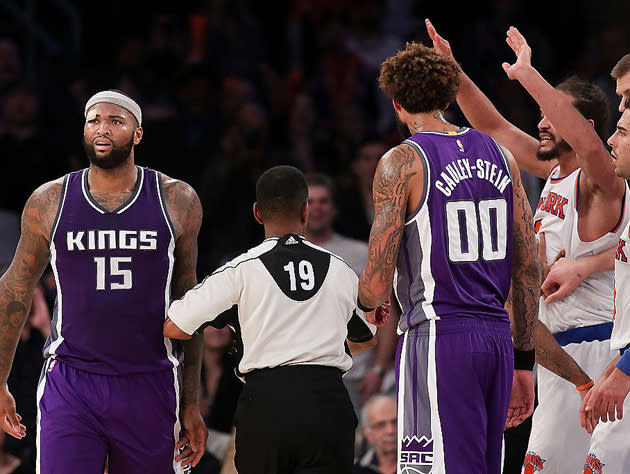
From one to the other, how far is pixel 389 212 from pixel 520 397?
3.79 ft

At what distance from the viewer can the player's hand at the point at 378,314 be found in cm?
510

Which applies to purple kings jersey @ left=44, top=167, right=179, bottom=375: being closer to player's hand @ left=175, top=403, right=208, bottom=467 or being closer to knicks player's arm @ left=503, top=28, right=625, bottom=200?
player's hand @ left=175, top=403, right=208, bottom=467

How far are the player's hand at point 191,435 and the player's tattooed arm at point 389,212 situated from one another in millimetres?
1265

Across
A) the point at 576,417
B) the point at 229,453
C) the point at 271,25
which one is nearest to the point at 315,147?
the point at 271,25

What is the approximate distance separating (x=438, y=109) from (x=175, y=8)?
8058 mm

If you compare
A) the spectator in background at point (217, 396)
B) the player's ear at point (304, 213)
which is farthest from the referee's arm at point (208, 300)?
the spectator in background at point (217, 396)

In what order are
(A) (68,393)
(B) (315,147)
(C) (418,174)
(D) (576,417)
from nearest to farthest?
(C) (418,174) < (A) (68,393) < (D) (576,417) < (B) (315,147)

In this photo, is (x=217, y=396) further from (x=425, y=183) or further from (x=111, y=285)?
(x=425, y=183)

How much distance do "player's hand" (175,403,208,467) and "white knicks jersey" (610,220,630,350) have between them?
6.70 ft

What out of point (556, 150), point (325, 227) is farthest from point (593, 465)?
point (325, 227)

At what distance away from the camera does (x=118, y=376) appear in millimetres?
5203

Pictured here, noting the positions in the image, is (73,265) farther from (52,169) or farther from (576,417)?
(52,169)

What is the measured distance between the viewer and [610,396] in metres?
4.66

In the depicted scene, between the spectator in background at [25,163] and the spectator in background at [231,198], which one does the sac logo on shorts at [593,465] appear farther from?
the spectator in background at [25,163]
